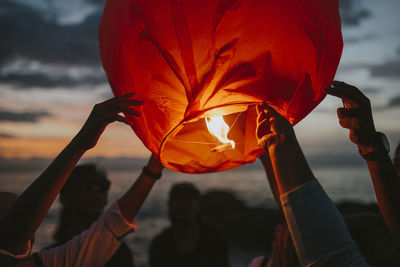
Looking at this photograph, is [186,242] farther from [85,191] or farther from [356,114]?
[356,114]

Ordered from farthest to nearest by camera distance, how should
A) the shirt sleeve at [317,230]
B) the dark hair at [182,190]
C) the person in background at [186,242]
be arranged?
the dark hair at [182,190]
the person in background at [186,242]
the shirt sleeve at [317,230]

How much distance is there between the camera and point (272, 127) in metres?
0.98

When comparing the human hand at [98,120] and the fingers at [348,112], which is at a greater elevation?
the human hand at [98,120]

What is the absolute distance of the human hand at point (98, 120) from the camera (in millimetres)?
1198

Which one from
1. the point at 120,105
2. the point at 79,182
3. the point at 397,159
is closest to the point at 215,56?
the point at 120,105

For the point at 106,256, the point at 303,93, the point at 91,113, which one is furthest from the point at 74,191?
the point at 303,93

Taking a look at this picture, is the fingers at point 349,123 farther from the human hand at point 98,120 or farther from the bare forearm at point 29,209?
the bare forearm at point 29,209

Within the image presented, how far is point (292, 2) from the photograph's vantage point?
104 centimetres

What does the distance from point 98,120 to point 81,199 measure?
1731mm

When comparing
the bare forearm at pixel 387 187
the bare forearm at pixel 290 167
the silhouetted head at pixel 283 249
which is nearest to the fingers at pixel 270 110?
the bare forearm at pixel 290 167

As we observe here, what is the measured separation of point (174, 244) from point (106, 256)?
1813mm

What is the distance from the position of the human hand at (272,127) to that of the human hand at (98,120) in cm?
48

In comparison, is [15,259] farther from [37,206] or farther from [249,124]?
[249,124]

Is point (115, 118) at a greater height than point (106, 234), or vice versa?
point (115, 118)
